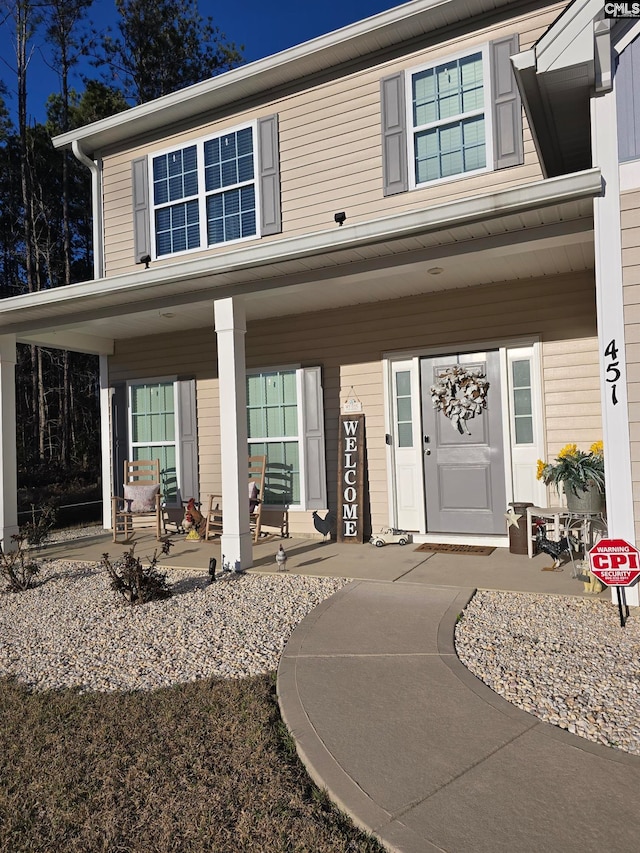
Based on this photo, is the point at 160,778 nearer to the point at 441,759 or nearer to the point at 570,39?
the point at 441,759

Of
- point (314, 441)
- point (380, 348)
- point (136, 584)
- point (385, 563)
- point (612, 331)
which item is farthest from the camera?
point (314, 441)

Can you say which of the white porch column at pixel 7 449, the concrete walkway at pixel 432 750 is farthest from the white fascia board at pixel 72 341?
the concrete walkway at pixel 432 750

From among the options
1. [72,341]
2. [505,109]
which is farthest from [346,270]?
[72,341]

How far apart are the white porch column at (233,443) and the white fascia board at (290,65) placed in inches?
121

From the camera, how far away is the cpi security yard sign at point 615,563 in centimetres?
349

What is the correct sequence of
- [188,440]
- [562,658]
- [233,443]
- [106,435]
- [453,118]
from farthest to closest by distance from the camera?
[106,435] → [188,440] → [453,118] → [233,443] → [562,658]

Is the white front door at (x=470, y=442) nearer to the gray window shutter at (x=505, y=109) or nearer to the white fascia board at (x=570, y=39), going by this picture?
the gray window shutter at (x=505, y=109)

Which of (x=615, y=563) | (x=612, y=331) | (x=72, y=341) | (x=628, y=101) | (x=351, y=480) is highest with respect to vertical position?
(x=628, y=101)

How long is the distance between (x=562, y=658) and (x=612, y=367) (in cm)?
189

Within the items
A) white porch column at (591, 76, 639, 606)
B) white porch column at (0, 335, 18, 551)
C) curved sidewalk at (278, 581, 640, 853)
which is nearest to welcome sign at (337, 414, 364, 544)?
white porch column at (591, 76, 639, 606)

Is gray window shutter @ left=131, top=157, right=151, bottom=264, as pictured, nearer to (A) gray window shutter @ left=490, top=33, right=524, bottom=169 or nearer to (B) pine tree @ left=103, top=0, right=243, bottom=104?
(A) gray window shutter @ left=490, top=33, right=524, bottom=169

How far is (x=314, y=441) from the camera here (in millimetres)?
6789

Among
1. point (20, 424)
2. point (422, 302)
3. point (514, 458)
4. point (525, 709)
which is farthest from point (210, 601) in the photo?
point (20, 424)

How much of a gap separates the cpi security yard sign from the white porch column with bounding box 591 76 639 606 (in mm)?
400
